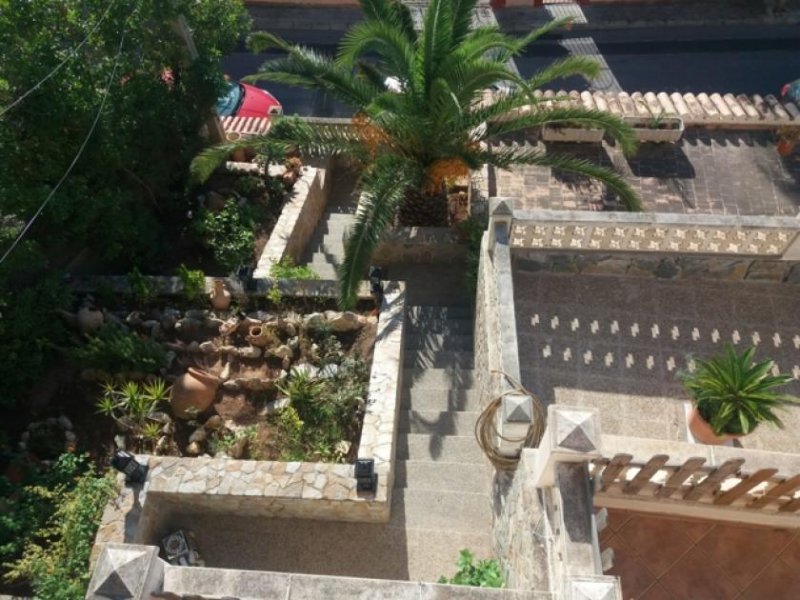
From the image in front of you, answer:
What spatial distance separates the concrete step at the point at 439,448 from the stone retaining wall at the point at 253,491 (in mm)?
602

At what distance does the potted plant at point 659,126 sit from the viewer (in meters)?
11.5

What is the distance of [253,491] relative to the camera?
6785 mm

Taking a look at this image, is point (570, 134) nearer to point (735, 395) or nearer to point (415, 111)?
point (415, 111)

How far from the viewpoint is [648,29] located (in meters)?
18.9

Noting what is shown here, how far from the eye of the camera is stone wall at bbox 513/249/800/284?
745cm

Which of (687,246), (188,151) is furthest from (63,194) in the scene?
(687,246)

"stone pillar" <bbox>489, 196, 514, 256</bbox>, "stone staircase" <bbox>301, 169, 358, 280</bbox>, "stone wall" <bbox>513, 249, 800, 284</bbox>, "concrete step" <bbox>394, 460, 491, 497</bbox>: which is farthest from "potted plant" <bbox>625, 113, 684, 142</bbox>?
"concrete step" <bbox>394, 460, 491, 497</bbox>

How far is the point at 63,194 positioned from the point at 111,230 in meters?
1.15

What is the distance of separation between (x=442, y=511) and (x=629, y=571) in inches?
92.0

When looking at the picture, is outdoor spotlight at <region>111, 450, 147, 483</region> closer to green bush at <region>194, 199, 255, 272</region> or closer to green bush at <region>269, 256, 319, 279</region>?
green bush at <region>269, 256, 319, 279</region>

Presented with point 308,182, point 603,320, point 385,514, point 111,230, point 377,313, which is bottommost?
point 385,514

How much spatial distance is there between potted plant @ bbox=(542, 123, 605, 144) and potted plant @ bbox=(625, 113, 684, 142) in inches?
27.2

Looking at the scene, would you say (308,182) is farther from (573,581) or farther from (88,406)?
(573,581)

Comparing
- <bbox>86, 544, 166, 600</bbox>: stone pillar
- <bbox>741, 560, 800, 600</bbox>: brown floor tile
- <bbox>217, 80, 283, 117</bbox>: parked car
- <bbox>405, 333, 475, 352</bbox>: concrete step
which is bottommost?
<bbox>86, 544, 166, 600</bbox>: stone pillar
